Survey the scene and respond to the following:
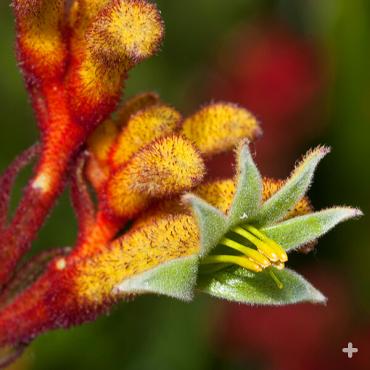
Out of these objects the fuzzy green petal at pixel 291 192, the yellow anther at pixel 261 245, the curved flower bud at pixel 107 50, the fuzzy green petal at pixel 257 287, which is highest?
the curved flower bud at pixel 107 50

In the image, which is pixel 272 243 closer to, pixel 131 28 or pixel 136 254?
pixel 136 254

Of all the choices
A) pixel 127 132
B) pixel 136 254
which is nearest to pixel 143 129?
pixel 127 132

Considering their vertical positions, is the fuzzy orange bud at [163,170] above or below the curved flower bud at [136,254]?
above

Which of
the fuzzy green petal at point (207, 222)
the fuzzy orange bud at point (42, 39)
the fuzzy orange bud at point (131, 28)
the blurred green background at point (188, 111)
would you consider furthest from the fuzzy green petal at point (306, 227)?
the blurred green background at point (188, 111)

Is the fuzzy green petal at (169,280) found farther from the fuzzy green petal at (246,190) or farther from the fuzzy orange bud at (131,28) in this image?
the fuzzy orange bud at (131,28)

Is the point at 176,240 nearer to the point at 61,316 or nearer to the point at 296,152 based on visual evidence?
the point at 61,316
